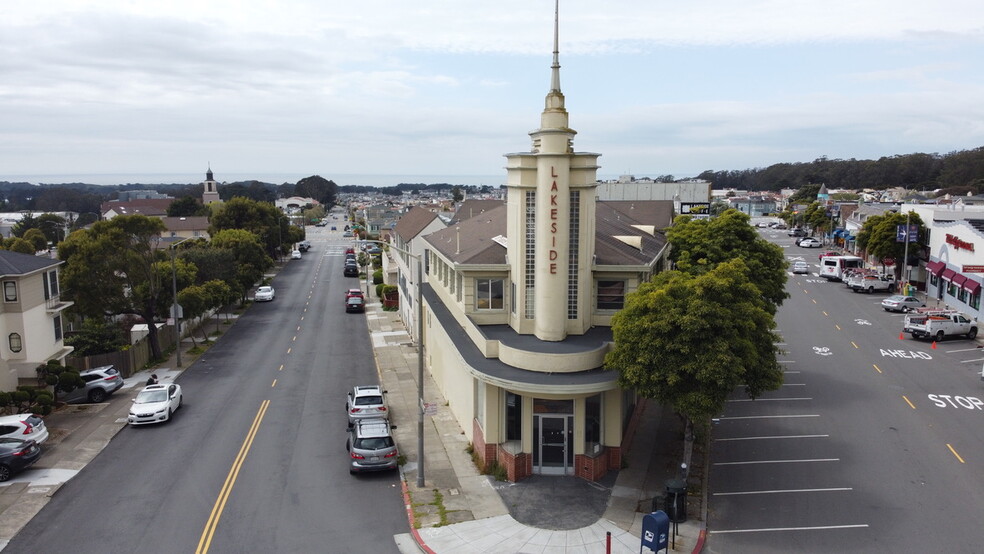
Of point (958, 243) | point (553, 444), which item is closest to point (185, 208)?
point (958, 243)

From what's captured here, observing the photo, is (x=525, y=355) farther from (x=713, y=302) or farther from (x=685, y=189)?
(x=685, y=189)

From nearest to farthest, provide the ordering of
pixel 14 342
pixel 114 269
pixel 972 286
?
pixel 14 342
pixel 114 269
pixel 972 286

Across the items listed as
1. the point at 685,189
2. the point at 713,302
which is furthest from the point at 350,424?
the point at 685,189

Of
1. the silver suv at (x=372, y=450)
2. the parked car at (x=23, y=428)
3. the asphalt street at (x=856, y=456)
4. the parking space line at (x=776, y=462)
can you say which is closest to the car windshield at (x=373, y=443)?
the silver suv at (x=372, y=450)

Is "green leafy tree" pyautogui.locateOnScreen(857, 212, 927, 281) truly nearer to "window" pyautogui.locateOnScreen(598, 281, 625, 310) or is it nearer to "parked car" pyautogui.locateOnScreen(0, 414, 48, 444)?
"window" pyautogui.locateOnScreen(598, 281, 625, 310)

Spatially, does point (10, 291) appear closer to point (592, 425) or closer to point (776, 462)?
point (592, 425)

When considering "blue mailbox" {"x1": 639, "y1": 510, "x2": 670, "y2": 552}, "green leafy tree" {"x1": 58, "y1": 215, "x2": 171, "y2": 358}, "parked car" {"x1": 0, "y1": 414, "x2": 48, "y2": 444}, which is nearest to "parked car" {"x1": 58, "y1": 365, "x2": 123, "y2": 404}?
"green leafy tree" {"x1": 58, "y1": 215, "x2": 171, "y2": 358}
